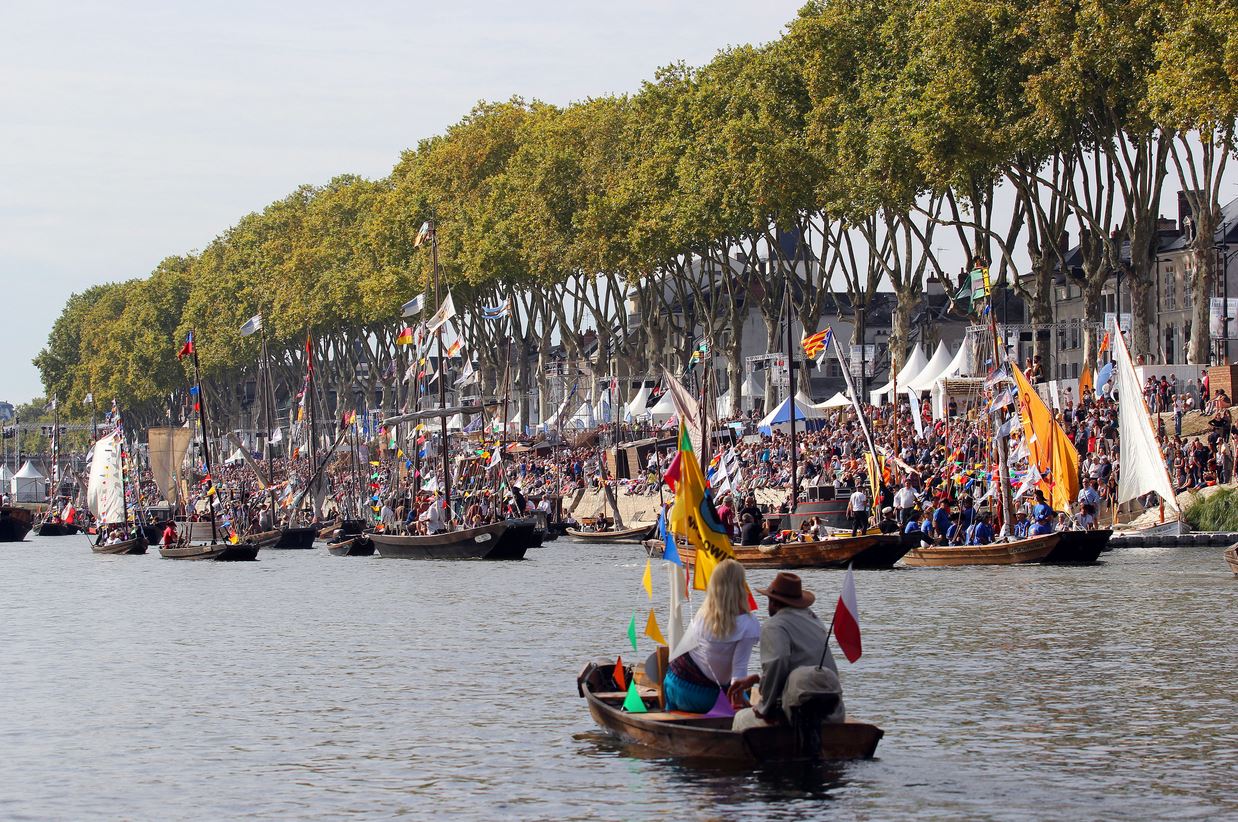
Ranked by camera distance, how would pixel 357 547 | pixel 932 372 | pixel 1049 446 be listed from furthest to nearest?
pixel 357 547 → pixel 932 372 → pixel 1049 446

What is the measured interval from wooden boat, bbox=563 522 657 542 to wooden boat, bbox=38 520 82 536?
68.0 m

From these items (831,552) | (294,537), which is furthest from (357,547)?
(831,552)

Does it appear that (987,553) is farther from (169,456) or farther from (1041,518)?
(169,456)

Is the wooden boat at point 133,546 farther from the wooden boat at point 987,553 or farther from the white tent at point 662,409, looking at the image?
the wooden boat at point 987,553

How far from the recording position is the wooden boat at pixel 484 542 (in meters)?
65.5

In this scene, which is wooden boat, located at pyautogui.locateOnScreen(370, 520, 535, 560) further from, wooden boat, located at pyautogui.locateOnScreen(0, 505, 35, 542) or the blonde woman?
wooden boat, located at pyautogui.locateOnScreen(0, 505, 35, 542)

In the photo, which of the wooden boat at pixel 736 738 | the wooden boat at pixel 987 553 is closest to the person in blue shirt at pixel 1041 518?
the wooden boat at pixel 987 553

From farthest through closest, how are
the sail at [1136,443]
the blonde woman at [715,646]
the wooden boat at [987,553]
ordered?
the wooden boat at [987,553] < the sail at [1136,443] < the blonde woman at [715,646]

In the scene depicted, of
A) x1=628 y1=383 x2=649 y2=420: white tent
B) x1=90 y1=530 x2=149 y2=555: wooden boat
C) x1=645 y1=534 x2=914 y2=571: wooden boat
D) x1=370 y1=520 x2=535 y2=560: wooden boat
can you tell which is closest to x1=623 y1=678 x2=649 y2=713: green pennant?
x1=645 y1=534 x2=914 y2=571: wooden boat

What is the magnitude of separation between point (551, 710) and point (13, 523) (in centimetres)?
10708

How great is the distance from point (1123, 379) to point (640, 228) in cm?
4290

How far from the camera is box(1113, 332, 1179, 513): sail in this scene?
1863 inches

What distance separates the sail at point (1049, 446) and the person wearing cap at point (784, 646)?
30951mm

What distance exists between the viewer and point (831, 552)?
171ft
